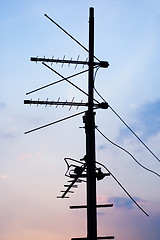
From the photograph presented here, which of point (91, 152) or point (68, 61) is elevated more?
point (68, 61)

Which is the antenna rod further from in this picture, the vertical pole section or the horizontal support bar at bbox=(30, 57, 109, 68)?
the horizontal support bar at bbox=(30, 57, 109, 68)

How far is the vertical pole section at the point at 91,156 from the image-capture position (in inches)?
776

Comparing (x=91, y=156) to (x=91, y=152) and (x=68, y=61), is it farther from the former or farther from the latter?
(x=68, y=61)

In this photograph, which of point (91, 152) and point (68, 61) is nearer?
point (91, 152)

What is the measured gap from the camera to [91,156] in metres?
20.4

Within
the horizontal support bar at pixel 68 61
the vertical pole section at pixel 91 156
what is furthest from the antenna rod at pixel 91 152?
the horizontal support bar at pixel 68 61

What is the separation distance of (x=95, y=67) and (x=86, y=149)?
140 inches

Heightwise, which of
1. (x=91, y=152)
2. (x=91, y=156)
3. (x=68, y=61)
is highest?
(x=68, y=61)

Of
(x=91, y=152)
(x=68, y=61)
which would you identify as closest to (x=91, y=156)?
(x=91, y=152)

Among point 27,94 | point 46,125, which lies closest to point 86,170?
point 46,125

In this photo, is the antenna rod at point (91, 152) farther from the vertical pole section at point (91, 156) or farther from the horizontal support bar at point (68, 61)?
the horizontal support bar at point (68, 61)

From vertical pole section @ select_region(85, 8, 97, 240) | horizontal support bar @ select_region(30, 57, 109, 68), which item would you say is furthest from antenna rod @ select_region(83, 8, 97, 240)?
horizontal support bar @ select_region(30, 57, 109, 68)

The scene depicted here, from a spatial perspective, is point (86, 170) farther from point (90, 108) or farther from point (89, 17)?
point (89, 17)

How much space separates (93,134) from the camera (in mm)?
20719
